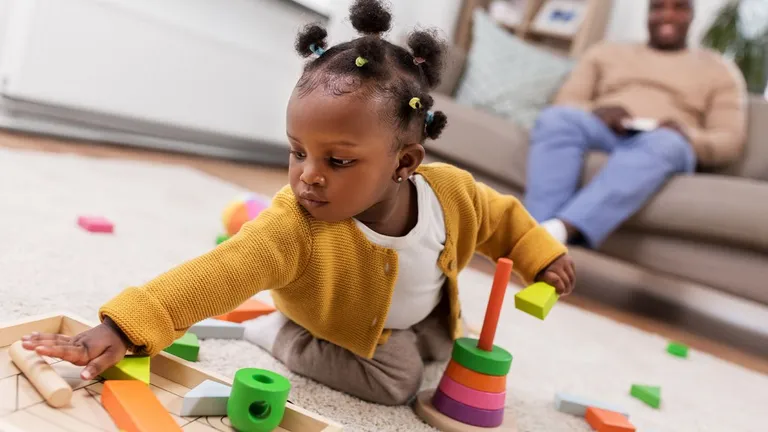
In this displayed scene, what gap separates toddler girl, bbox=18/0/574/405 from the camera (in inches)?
27.2

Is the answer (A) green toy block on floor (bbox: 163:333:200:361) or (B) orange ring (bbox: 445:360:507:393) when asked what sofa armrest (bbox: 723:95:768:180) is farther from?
(A) green toy block on floor (bbox: 163:333:200:361)

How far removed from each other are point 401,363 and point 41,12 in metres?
1.85

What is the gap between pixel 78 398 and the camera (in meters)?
0.62

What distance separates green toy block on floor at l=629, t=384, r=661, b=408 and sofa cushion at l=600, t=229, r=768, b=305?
29.9 inches

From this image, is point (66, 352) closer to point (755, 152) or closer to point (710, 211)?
point (710, 211)

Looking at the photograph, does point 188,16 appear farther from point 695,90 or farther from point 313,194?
point 313,194

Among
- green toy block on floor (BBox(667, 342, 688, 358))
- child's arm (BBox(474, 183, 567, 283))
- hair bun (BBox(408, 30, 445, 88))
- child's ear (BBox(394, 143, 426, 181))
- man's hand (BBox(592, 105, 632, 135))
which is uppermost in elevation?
hair bun (BBox(408, 30, 445, 88))

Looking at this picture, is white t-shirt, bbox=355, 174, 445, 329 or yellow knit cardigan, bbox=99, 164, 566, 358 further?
white t-shirt, bbox=355, 174, 445, 329

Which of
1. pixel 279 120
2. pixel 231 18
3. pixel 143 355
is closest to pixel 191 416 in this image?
pixel 143 355

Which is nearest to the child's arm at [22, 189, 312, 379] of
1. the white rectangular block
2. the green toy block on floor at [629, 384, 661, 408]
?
the white rectangular block

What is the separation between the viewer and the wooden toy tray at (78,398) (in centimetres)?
56

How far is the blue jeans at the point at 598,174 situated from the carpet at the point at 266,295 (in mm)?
287

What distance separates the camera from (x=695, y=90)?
2172 millimetres

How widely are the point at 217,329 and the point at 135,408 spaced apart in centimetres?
35
